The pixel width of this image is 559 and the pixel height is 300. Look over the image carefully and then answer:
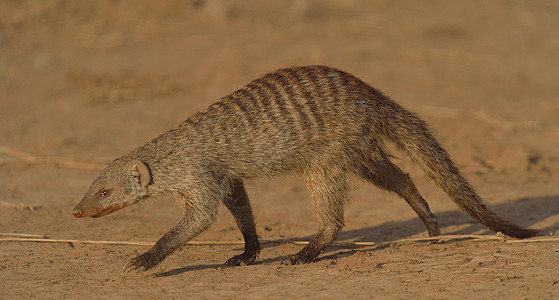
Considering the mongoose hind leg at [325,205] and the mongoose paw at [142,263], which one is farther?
the mongoose hind leg at [325,205]

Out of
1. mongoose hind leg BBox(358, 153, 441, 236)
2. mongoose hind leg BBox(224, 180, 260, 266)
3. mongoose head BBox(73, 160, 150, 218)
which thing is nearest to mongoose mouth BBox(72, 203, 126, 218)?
mongoose head BBox(73, 160, 150, 218)

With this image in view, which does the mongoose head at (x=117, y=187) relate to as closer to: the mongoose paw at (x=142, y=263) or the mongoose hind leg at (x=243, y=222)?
the mongoose paw at (x=142, y=263)

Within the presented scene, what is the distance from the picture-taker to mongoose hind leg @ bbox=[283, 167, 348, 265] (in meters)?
4.50

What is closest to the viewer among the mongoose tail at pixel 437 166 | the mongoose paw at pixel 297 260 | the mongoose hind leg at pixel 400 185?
the mongoose paw at pixel 297 260

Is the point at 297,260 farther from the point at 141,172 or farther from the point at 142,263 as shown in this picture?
the point at 141,172

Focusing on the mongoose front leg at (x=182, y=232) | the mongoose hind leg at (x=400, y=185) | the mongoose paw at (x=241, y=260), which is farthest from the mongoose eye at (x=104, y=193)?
the mongoose hind leg at (x=400, y=185)

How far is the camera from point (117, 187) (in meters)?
→ 4.29

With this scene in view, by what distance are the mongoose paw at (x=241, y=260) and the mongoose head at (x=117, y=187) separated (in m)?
0.72

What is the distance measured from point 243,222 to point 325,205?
577mm

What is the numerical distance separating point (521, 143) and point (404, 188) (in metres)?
3.08

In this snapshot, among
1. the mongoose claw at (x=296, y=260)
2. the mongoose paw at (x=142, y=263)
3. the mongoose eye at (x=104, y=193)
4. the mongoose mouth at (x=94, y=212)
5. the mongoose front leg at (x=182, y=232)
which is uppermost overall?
the mongoose eye at (x=104, y=193)

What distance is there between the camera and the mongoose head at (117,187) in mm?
4250

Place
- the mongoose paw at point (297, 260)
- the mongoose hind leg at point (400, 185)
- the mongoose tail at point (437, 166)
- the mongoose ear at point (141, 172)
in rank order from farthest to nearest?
the mongoose hind leg at point (400, 185)
the mongoose tail at point (437, 166)
the mongoose paw at point (297, 260)
the mongoose ear at point (141, 172)

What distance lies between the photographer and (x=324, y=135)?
177 inches
